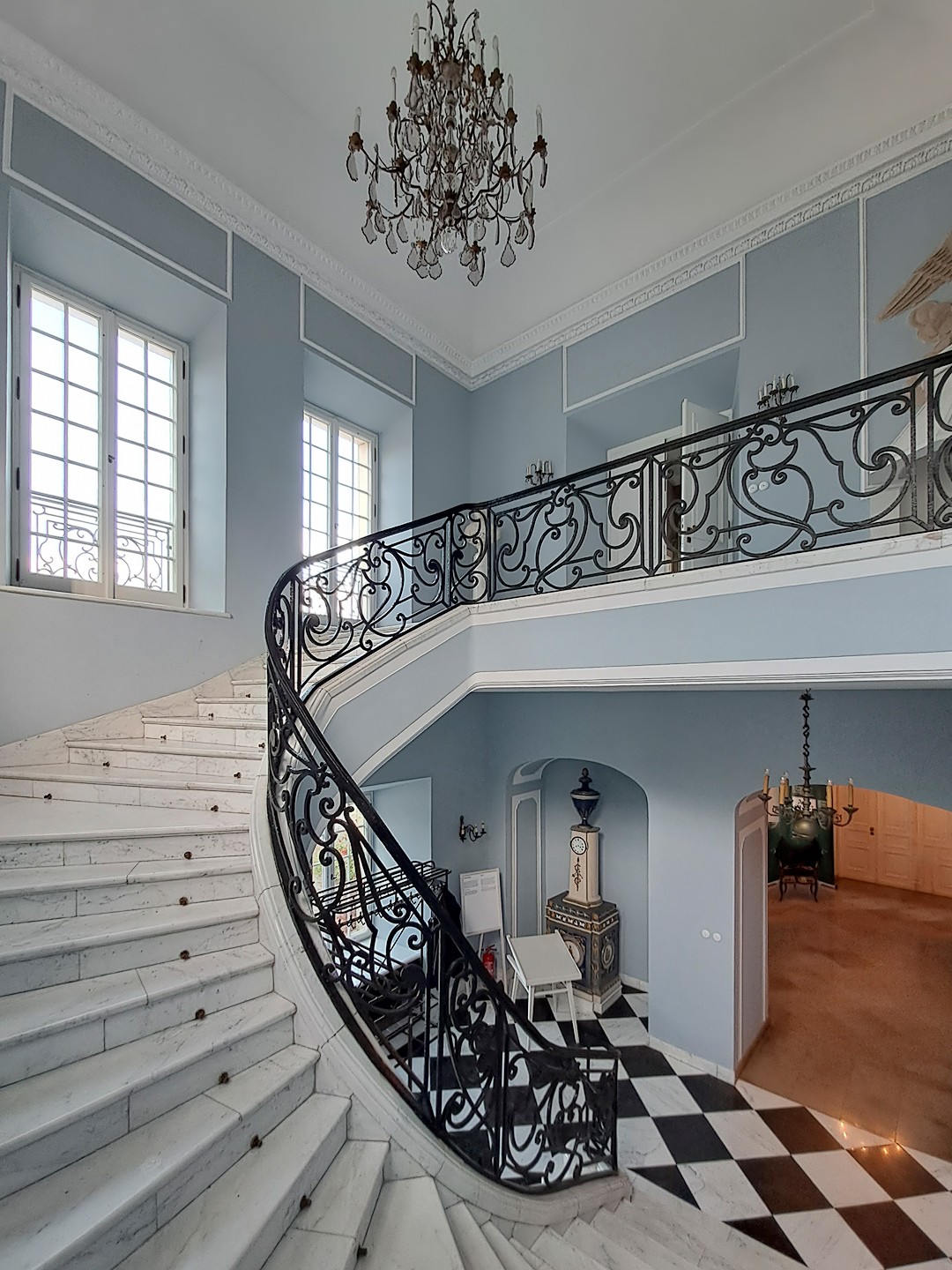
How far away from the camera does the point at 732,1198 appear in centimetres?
392

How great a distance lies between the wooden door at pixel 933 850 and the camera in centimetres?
997

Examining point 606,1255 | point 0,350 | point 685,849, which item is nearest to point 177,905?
point 606,1255

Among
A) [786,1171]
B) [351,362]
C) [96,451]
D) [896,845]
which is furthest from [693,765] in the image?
[896,845]

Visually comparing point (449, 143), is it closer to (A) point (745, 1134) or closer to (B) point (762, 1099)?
(A) point (745, 1134)

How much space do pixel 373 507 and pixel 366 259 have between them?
2399 mm

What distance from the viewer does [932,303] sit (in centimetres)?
377

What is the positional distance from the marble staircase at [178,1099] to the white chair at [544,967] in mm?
2502

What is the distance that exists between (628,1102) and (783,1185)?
1.16 m

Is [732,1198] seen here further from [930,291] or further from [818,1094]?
[930,291]

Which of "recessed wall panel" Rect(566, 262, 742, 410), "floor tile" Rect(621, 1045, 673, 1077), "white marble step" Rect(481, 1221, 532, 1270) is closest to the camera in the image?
"white marble step" Rect(481, 1221, 532, 1270)

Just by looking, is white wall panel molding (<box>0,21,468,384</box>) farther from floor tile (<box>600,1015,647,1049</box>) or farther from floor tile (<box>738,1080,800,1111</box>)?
floor tile (<box>738,1080,800,1111</box>)

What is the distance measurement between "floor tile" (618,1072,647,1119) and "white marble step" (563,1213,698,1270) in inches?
66.4

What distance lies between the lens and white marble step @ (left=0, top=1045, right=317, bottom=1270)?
152 cm

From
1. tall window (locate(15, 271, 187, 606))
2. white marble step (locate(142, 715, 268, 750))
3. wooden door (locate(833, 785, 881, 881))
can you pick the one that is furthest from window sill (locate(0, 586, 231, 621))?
wooden door (locate(833, 785, 881, 881))
